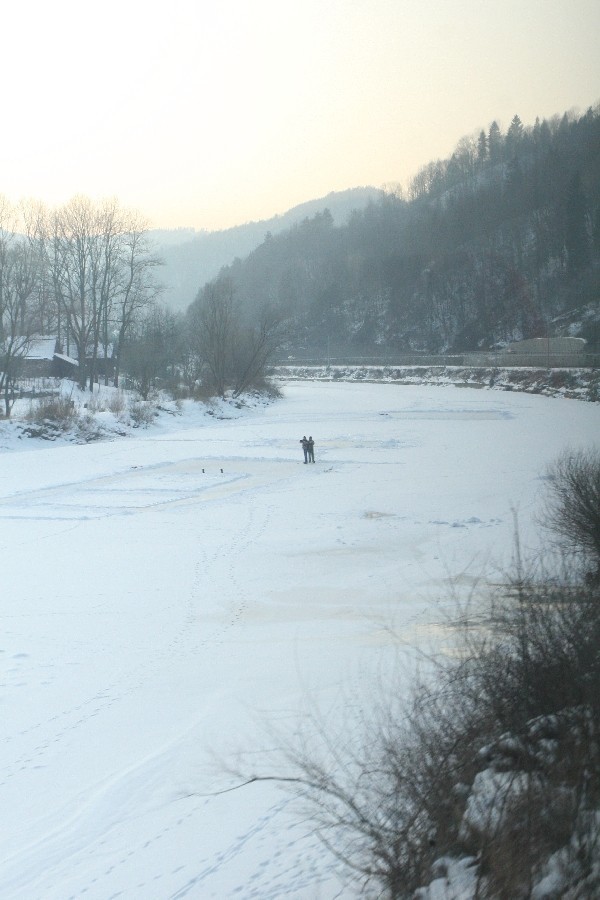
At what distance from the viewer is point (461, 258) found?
4119 inches

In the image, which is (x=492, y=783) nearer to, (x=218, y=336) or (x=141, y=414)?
(x=141, y=414)

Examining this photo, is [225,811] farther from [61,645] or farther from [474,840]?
[61,645]

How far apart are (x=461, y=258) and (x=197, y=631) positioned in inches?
3960

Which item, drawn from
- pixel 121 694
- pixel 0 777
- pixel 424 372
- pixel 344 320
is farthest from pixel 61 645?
pixel 344 320

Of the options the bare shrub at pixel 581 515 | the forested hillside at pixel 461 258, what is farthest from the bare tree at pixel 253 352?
the bare shrub at pixel 581 515

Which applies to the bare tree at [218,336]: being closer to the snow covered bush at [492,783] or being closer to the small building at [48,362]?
the small building at [48,362]

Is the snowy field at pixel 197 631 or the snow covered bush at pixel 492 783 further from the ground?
the snow covered bush at pixel 492 783

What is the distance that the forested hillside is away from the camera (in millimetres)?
69625

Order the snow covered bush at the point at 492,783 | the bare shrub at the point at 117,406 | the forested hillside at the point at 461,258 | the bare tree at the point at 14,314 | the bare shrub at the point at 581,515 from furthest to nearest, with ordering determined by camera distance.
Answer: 1. the forested hillside at the point at 461,258
2. the bare shrub at the point at 117,406
3. the bare tree at the point at 14,314
4. the bare shrub at the point at 581,515
5. the snow covered bush at the point at 492,783

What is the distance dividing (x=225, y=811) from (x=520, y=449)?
24.6m

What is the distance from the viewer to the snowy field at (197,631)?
18.2 feet

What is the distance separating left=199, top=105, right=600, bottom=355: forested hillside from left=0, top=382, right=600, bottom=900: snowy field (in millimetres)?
31690

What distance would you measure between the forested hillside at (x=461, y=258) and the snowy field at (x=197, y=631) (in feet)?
104

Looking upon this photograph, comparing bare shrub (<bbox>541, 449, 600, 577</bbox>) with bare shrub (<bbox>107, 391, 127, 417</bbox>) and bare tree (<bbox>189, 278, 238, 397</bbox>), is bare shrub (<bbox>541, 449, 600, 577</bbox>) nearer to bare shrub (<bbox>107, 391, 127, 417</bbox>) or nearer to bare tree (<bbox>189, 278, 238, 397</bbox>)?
bare shrub (<bbox>107, 391, 127, 417</bbox>)
